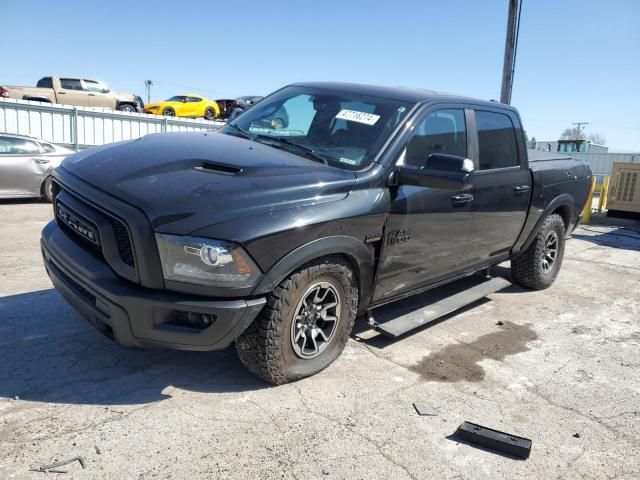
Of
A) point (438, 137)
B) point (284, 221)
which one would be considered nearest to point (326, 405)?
point (284, 221)

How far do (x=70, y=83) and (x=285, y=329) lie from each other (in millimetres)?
21643

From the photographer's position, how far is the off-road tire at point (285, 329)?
9.39ft

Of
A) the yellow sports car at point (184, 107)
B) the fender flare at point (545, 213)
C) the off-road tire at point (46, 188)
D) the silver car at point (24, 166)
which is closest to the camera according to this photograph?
the fender flare at point (545, 213)

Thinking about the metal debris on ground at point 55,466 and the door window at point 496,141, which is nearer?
the metal debris on ground at point 55,466

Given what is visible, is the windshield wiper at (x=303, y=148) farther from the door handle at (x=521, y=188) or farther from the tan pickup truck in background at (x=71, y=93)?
the tan pickup truck in background at (x=71, y=93)

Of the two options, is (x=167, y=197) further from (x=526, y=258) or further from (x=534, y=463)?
(x=526, y=258)

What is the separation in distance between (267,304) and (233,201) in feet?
1.98

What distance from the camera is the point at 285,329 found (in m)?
2.96

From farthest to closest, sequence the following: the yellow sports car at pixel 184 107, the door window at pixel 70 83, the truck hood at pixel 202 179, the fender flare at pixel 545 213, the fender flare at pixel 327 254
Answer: the yellow sports car at pixel 184 107 → the door window at pixel 70 83 → the fender flare at pixel 545 213 → the fender flare at pixel 327 254 → the truck hood at pixel 202 179

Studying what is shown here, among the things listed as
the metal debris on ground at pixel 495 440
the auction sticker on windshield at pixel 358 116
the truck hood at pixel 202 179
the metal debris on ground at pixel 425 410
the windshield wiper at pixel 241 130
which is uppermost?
the auction sticker on windshield at pixel 358 116

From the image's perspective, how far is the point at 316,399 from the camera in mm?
3066

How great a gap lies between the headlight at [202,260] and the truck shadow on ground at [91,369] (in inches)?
33.0

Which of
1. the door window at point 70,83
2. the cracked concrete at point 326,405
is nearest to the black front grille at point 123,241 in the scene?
the cracked concrete at point 326,405

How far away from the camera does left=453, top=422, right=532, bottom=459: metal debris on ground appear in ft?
8.75
